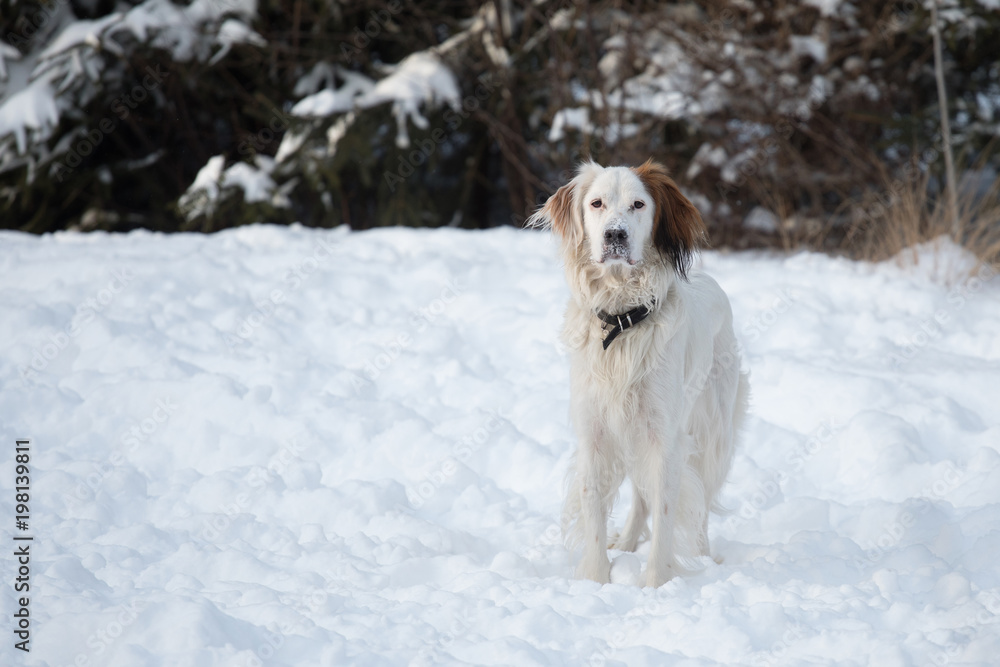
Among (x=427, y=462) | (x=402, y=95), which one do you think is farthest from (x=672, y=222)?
(x=402, y=95)

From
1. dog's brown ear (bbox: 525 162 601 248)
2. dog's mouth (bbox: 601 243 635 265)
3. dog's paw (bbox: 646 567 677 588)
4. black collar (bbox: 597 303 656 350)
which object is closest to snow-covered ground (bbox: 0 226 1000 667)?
dog's paw (bbox: 646 567 677 588)

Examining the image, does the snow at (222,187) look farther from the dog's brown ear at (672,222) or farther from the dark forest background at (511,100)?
the dog's brown ear at (672,222)

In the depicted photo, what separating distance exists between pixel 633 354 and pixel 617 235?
1.42 feet

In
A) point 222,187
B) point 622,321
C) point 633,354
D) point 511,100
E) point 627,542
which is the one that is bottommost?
point 627,542

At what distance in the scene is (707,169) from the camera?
7992mm

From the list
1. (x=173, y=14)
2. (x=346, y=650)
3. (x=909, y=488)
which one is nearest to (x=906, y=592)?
(x=909, y=488)

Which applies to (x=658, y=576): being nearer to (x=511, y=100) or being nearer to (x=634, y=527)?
(x=634, y=527)

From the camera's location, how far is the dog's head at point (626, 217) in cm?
281

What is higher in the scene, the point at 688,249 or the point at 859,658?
the point at 688,249

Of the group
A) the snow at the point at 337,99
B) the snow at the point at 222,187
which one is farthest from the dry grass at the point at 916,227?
the snow at the point at 222,187

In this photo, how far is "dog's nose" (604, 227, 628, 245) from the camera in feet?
9.10

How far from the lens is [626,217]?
9.31ft

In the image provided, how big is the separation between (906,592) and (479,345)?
2.85m

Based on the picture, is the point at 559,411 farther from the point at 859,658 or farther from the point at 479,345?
the point at 859,658
